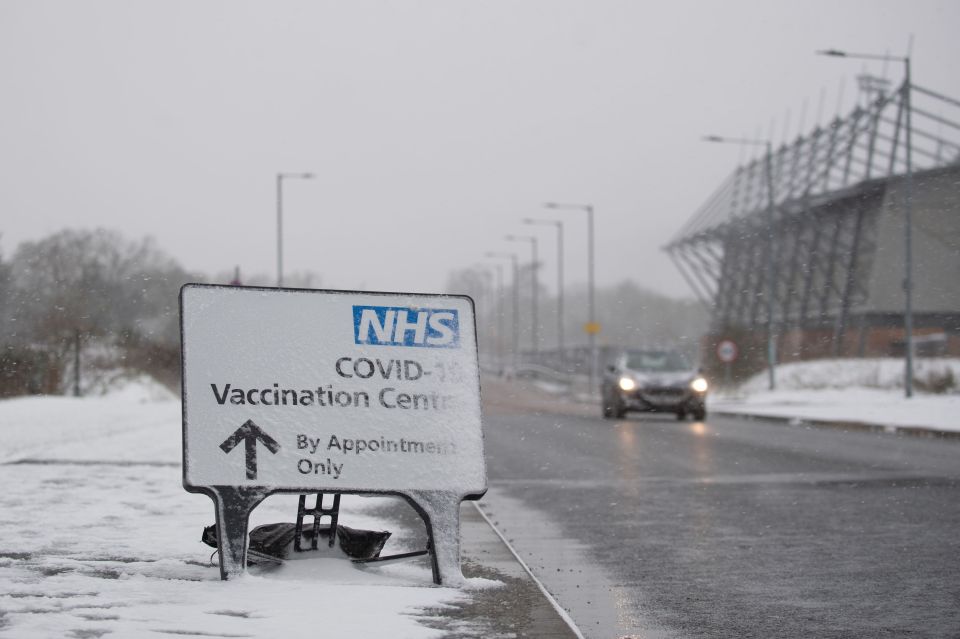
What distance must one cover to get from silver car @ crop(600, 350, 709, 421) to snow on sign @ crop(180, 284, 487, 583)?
21430 millimetres

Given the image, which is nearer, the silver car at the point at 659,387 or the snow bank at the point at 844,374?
the silver car at the point at 659,387

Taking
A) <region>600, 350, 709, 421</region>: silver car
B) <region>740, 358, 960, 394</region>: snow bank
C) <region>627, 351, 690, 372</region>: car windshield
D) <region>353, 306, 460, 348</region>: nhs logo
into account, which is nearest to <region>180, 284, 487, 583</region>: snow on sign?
<region>353, 306, 460, 348</region>: nhs logo

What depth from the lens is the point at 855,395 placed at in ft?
125

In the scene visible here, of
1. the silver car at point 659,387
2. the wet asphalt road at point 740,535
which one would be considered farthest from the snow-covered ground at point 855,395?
the wet asphalt road at point 740,535

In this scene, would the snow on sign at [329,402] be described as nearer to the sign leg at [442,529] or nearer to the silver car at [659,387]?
the sign leg at [442,529]

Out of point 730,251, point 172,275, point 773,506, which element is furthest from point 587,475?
point 172,275

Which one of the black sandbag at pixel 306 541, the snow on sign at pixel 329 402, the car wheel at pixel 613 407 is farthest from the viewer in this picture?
the car wheel at pixel 613 407

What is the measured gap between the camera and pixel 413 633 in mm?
5320

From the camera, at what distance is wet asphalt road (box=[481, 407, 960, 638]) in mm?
6566

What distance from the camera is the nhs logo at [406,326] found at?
6836 millimetres

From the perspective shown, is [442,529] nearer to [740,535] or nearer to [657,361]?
[740,535]

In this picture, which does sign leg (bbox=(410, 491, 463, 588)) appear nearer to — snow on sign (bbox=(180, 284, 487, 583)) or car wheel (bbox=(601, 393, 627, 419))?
snow on sign (bbox=(180, 284, 487, 583))

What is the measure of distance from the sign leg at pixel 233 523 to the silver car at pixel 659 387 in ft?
72.3

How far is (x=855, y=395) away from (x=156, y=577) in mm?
34104
